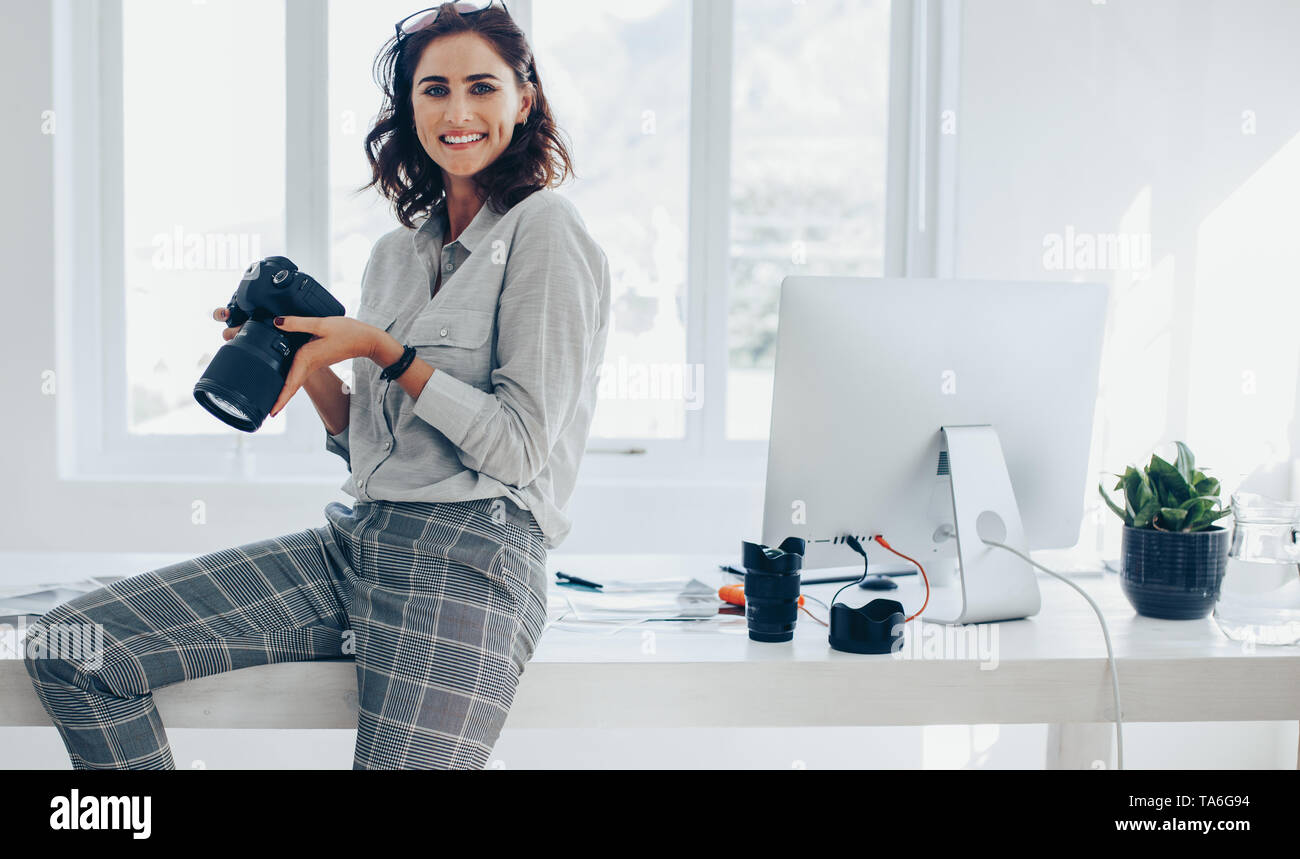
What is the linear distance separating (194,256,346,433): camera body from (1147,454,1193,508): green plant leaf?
1.14 m

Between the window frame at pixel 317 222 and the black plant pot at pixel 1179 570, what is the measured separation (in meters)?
1.09

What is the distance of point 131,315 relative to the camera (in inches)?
95.7

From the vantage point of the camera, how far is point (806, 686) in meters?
1.20

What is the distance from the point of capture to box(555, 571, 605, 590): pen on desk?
1539mm

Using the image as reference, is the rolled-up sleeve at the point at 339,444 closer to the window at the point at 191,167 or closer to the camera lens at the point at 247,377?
the camera lens at the point at 247,377

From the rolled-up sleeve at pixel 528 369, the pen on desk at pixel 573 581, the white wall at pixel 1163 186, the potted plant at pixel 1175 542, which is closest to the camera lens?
the rolled-up sleeve at pixel 528 369

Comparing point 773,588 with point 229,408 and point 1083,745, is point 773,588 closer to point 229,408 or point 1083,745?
point 229,408

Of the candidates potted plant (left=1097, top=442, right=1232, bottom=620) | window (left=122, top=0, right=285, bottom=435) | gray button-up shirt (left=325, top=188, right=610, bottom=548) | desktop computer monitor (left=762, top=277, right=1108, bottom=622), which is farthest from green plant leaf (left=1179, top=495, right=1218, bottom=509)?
window (left=122, top=0, right=285, bottom=435)

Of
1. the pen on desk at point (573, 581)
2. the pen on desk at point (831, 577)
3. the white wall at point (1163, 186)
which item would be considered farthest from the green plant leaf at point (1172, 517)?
the white wall at point (1163, 186)

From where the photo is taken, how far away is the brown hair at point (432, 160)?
1.37m

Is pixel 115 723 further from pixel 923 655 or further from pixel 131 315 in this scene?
pixel 131 315

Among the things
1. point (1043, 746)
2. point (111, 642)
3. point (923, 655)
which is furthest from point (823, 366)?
point (1043, 746)

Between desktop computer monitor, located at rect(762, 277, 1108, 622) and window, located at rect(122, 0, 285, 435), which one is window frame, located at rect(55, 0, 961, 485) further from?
desktop computer monitor, located at rect(762, 277, 1108, 622)
